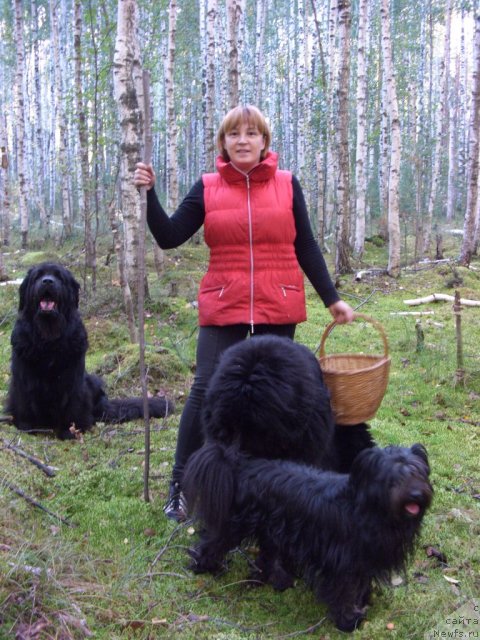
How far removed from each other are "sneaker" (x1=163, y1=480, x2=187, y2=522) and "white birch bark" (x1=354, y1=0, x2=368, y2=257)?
1288 cm

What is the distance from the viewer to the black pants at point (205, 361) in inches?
130

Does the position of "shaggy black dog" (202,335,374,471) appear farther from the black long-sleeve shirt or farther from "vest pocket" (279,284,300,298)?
the black long-sleeve shirt

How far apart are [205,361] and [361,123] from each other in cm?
1320

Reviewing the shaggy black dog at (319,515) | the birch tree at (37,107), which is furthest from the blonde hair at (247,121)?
the birch tree at (37,107)

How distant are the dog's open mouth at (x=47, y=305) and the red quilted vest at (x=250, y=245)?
5.91 feet

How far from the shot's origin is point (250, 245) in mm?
3203

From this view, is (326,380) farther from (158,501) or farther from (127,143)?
(127,143)

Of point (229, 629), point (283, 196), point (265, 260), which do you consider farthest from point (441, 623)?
point (283, 196)

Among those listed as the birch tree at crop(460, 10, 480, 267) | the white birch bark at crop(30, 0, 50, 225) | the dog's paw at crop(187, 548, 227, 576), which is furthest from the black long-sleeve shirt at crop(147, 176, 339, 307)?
the white birch bark at crop(30, 0, 50, 225)

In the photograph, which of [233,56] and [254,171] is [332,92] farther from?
[254,171]

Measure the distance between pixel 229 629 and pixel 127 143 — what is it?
5.53 m

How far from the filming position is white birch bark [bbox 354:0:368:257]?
1439 centimetres

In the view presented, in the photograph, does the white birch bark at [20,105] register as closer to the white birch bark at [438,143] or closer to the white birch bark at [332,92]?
the white birch bark at [332,92]

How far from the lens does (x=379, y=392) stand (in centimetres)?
323
